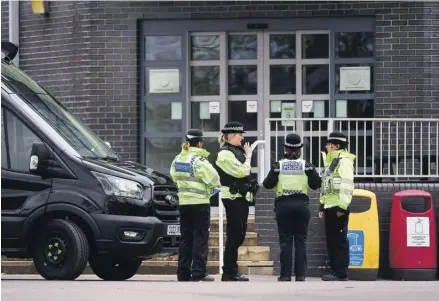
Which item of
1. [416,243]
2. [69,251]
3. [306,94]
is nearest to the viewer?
[69,251]

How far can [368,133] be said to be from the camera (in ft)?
61.1

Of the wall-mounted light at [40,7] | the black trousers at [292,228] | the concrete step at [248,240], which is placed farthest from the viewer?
the wall-mounted light at [40,7]

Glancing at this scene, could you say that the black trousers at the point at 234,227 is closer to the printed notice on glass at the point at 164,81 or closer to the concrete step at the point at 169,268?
the concrete step at the point at 169,268

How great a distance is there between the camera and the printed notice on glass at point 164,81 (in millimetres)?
19859

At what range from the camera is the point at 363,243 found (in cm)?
1712

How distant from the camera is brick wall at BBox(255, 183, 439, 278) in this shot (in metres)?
17.7

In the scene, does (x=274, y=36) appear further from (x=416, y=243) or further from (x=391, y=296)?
(x=391, y=296)

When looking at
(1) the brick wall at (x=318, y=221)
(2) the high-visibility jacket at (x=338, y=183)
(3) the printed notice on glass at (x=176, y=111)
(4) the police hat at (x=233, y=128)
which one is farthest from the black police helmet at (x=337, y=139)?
(3) the printed notice on glass at (x=176, y=111)

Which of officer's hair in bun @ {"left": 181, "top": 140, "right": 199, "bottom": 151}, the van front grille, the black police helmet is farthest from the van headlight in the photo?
the black police helmet

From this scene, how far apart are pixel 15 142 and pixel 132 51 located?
5274 millimetres

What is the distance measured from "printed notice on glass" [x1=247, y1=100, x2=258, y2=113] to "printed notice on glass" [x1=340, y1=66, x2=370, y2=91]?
1280 mm

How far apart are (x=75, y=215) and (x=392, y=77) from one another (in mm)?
6470

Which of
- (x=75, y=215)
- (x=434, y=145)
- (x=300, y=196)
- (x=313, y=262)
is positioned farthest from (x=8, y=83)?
(x=434, y=145)

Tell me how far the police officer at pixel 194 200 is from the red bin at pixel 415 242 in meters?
3.30
